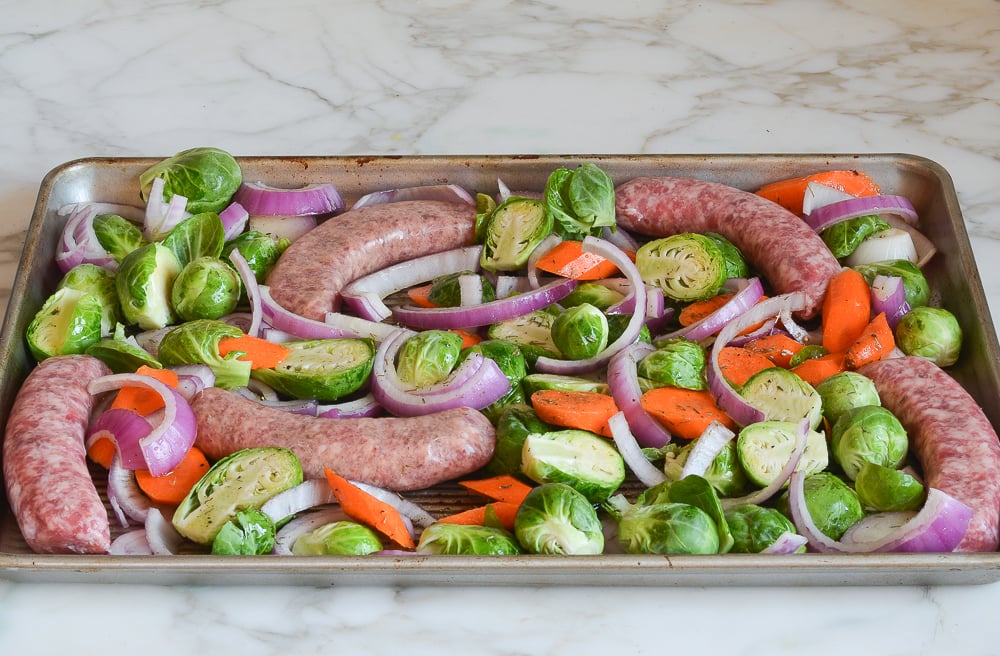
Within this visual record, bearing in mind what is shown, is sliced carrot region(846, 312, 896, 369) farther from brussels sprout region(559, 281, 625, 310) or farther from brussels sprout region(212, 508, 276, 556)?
brussels sprout region(212, 508, 276, 556)

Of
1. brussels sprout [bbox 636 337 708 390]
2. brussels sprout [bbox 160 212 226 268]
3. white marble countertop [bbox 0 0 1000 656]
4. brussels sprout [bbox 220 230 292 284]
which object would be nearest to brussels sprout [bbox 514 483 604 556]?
brussels sprout [bbox 636 337 708 390]

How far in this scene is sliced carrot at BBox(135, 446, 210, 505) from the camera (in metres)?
2.69

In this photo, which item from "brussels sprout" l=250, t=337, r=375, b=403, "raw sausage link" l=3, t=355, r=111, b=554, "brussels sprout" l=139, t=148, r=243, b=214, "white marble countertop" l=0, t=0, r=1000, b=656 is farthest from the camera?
"white marble countertop" l=0, t=0, r=1000, b=656

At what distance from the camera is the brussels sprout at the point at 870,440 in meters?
2.69

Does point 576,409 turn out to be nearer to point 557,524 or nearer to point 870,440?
point 557,524

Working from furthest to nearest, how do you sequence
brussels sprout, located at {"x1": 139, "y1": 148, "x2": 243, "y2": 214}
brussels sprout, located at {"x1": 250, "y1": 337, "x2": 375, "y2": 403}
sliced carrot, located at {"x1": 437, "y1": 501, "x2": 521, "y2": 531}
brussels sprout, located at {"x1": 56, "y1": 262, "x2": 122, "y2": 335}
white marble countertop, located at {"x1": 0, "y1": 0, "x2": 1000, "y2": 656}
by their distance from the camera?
1. white marble countertop, located at {"x1": 0, "y1": 0, "x2": 1000, "y2": 656}
2. brussels sprout, located at {"x1": 139, "y1": 148, "x2": 243, "y2": 214}
3. brussels sprout, located at {"x1": 56, "y1": 262, "x2": 122, "y2": 335}
4. brussels sprout, located at {"x1": 250, "y1": 337, "x2": 375, "y2": 403}
5. sliced carrot, located at {"x1": 437, "y1": 501, "x2": 521, "y2": 531}

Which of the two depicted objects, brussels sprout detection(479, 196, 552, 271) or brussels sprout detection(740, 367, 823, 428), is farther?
brussels sprout detection(479, 196, 552, 271)

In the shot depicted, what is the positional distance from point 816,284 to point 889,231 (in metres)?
0.37

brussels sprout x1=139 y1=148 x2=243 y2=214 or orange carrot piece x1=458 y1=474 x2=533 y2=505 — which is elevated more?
brussels sprout x1=139 y1=148 x2=243 y2=214

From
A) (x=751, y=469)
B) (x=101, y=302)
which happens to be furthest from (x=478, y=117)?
(x=751, y=469)

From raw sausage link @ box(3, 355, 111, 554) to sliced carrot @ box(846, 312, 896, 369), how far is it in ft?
6.07

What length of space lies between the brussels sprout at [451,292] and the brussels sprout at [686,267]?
1.42ft

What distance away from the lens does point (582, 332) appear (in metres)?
2.94

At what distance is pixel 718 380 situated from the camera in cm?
291
